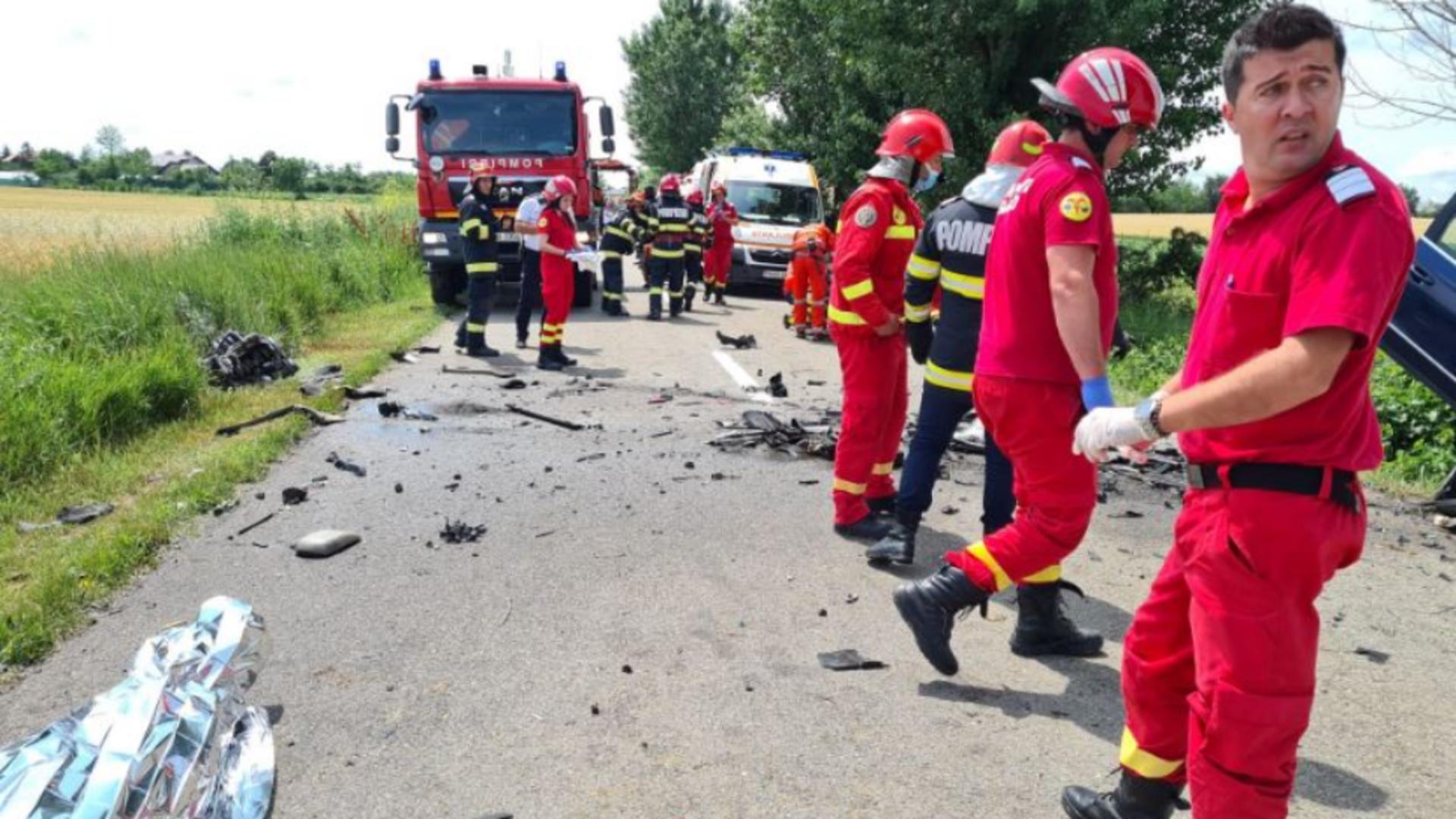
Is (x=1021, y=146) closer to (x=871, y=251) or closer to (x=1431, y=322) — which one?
(x=871, y=251)

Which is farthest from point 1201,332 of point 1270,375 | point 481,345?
point 481,345

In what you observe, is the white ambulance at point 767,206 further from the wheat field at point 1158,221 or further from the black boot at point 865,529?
the wheat field at point 1158,221

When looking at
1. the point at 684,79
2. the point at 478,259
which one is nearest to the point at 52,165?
the point at 684,79

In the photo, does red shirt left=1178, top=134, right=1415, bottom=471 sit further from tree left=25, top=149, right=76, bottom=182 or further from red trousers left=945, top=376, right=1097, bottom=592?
tree left=25, top=149, right=76, bottom=182

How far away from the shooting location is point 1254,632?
2.19 meters

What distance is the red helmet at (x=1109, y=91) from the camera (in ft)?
11.0

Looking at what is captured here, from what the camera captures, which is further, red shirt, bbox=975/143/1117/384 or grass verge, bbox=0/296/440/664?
grass verge, bbox=0/296/440/664

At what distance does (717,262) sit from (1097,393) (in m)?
16.0

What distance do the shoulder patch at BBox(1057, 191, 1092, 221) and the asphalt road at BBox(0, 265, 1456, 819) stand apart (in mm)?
1611

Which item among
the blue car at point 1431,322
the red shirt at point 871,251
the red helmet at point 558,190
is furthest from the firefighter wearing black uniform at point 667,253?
the blue car at point 1431,322

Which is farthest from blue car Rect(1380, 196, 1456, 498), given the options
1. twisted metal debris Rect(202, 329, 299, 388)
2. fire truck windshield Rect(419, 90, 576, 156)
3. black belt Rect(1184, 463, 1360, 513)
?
fire truck windshield Rect(419, 90, 576, 156)

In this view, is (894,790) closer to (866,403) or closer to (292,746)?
(292,746)

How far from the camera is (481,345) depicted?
11.5 metres

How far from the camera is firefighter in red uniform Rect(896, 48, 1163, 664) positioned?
3.23 m
